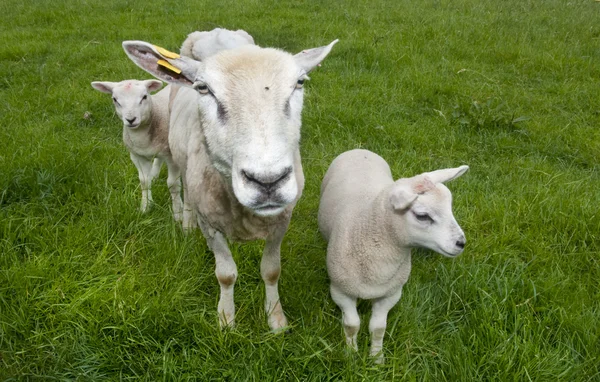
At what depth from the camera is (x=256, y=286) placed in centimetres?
290

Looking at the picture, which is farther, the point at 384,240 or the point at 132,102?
the point at 132,102

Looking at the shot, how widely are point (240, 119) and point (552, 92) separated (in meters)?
5.36

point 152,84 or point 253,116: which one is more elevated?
point 253,116

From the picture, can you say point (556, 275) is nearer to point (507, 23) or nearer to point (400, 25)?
point (400, 25)

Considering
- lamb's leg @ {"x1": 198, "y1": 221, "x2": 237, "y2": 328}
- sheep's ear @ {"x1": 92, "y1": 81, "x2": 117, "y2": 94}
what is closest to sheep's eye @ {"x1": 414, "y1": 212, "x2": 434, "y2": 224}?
lamb's leg @ {"x1": 198, "y1": 221, "x2": 237, "y2": 328}

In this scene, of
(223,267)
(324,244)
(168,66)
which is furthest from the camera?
(324,244)

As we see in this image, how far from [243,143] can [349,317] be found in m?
1.23

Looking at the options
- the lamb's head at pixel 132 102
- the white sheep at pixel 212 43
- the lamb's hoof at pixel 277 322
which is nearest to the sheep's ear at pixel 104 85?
the lamb's head at pixel 132 102

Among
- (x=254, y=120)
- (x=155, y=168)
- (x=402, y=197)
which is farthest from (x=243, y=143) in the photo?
(x=155, y=168)

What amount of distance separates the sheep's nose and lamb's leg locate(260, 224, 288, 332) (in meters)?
0.84

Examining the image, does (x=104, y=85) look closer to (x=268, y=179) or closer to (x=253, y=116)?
(x=253, y=116)

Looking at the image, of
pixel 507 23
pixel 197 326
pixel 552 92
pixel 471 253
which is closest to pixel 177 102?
pixel 197 326

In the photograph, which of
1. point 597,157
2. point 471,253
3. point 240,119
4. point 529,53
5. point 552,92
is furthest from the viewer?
point 529,53

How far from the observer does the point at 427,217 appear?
2.23 meters
